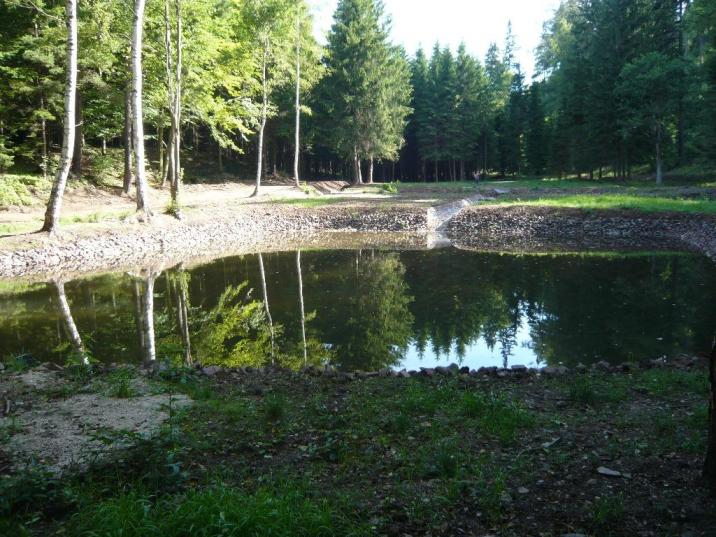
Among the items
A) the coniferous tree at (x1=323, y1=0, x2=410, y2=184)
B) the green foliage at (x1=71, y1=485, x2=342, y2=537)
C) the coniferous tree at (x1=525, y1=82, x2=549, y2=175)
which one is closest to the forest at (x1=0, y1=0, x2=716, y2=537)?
the green foliage at (x1=71, y1=485, x2=342, y2=537)

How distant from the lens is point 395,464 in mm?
4305

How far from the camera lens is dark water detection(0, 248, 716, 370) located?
28.4 feet

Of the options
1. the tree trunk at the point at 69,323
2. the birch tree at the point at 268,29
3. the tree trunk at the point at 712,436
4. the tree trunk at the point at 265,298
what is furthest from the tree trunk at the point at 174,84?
the tree trunk at the point at 712,436

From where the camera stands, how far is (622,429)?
191 inches

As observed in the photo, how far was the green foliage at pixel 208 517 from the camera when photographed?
10.3 feet

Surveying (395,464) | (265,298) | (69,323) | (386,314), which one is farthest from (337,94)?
(395,464)

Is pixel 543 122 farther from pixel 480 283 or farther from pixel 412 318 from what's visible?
pixel 412 318

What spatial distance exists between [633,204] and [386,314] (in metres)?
16.3

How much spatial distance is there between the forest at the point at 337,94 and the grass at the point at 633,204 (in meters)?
8.10

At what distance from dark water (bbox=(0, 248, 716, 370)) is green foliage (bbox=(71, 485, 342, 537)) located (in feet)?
15.2

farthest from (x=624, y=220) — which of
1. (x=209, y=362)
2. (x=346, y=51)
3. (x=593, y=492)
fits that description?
(x=346, y=51)

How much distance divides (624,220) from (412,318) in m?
14.8

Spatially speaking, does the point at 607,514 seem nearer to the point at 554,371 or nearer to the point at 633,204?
the point at 554,371

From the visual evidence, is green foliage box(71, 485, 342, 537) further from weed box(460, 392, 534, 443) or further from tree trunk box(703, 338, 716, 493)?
tree trunk box(703, 338, 716, 493)
